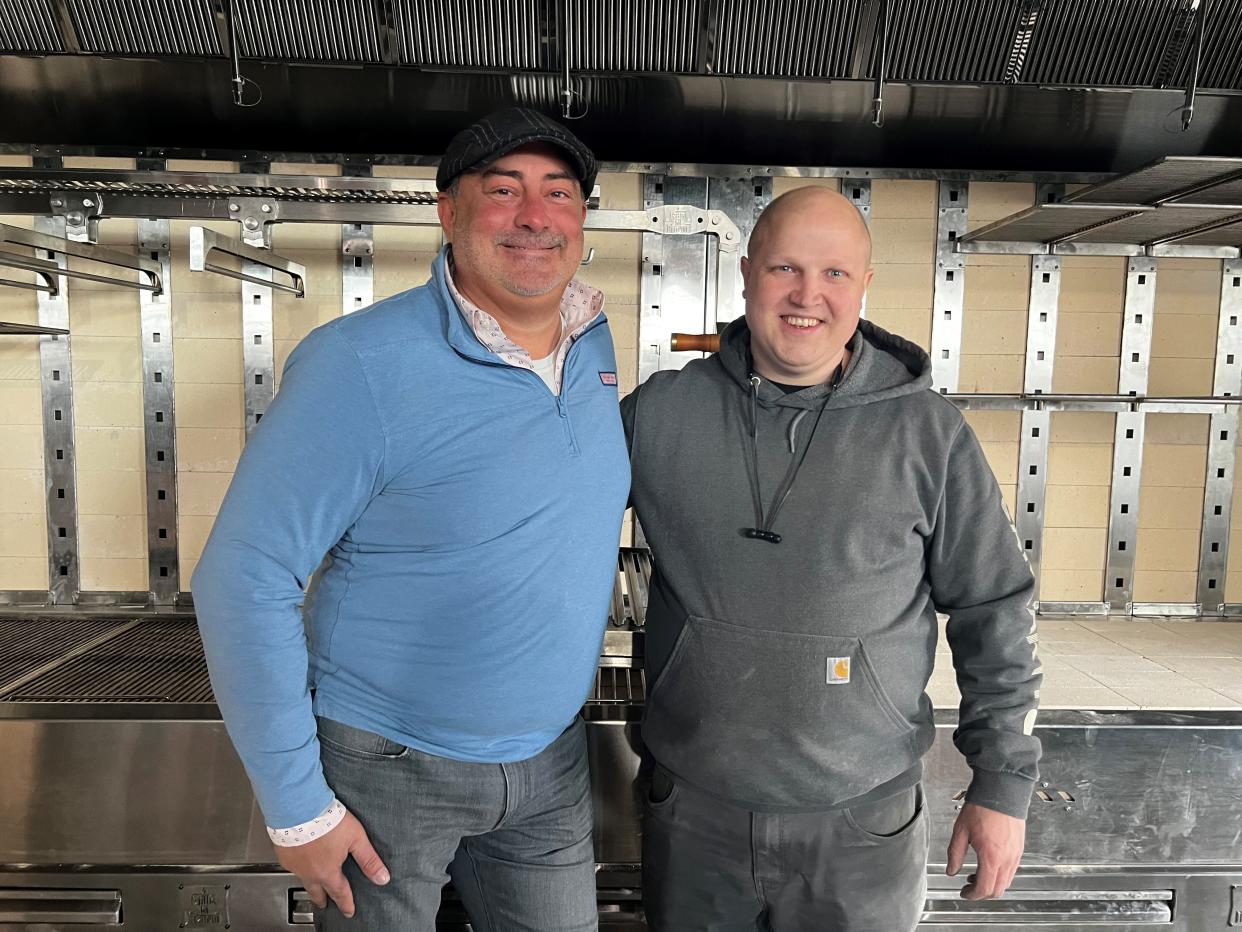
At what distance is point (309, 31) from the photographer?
1616 millimetres

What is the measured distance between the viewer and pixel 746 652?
1.02m

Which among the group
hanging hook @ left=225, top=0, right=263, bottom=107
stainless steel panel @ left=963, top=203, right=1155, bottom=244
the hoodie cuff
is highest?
hanging hook @ left=225, top=0, right=263, bottom=107

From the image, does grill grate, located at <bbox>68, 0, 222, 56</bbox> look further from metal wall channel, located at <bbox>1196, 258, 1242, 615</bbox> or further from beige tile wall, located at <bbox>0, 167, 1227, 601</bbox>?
metal wall channel, located at <bbox>1196, 258, 1242, 615</bbox>

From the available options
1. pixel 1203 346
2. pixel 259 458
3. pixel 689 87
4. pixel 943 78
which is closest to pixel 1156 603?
pixel 1203 346

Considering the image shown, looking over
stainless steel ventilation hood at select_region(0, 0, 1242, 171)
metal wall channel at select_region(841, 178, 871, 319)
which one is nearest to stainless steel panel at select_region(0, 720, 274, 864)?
stainless steel ventilation hood at select_region(0, 0, 1242, 171)

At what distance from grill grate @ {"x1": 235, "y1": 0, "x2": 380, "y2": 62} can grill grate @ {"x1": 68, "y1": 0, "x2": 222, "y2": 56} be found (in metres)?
0.07

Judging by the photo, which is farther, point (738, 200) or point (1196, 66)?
point (738, 200)

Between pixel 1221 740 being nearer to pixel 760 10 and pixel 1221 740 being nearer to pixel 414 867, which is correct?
pixel 414 867

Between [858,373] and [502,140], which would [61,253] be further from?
[858,373]

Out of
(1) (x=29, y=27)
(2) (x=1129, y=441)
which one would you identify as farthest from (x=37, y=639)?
(2) (x=1129, y=441)

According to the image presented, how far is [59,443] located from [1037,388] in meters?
2.23

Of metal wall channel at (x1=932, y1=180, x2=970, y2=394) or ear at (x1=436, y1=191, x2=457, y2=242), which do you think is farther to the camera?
Answer: metal wall channel at (x1=932, y1=180, x2=970, y2=394)

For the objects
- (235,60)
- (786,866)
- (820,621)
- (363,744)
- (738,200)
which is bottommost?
(786,866)

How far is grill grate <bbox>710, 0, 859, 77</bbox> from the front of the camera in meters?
1.63
